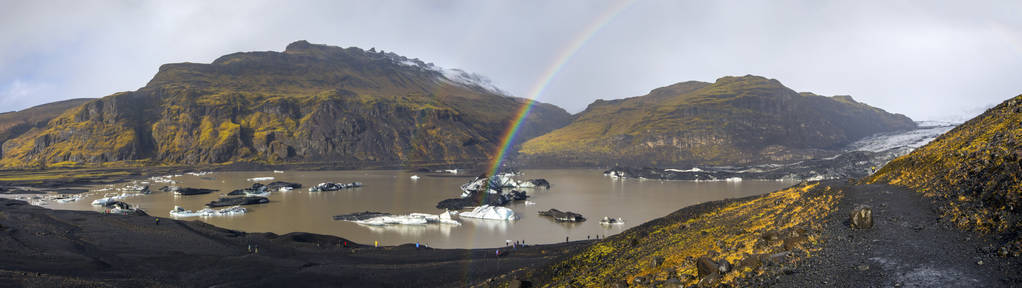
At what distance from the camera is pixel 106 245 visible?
39031mm

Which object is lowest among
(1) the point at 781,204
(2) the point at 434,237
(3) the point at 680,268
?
(2) the point at 434,237

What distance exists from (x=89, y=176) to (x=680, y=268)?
164306 millimetres

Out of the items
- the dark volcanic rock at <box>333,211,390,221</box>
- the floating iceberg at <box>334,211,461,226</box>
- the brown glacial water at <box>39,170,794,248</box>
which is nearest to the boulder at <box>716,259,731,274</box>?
the brown glacial water at <box>39,170,794,248</box>

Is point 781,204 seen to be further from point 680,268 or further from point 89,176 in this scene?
point 89,176

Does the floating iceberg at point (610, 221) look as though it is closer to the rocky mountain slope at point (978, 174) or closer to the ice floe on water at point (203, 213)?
the rocky mountain slope at point (978, 174)

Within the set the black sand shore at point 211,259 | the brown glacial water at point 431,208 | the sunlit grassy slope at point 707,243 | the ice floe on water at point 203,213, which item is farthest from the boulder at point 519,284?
the ice floe on water at point 203,213

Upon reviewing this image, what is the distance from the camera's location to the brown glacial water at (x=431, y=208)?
51469 mm

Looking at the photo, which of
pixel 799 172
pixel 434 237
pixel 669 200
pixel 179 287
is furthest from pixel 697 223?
pixel 799 172

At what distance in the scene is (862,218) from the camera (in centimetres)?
1354

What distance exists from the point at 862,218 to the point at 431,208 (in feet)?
204

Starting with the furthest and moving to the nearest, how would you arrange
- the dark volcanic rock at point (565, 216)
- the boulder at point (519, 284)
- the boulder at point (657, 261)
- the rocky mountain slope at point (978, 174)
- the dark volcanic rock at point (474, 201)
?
the dark volcanic rock at point (474, 201) < the dark volcanic rock at point (565, 216) < the boulder at point (519, 284) < the boulder at point (657, 261) < the rocky mountain slope at point (978, 174)

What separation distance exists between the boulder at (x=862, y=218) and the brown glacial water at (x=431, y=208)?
112 feet

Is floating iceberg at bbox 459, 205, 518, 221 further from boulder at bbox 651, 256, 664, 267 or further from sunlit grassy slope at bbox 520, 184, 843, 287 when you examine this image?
boulder at bbox 651, 256, 664, 267

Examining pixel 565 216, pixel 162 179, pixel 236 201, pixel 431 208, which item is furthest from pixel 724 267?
pixel 162 179
